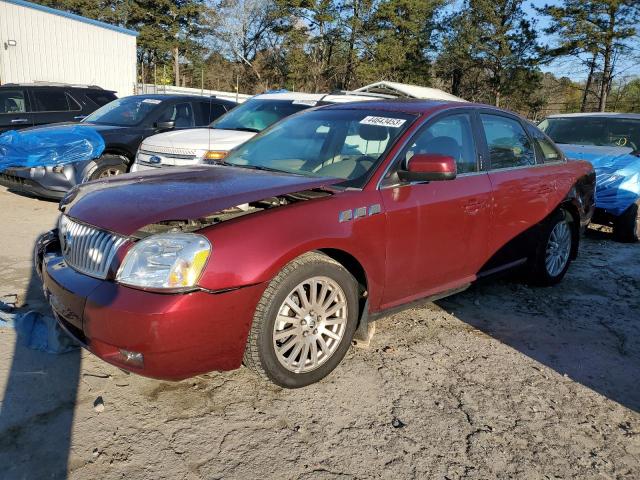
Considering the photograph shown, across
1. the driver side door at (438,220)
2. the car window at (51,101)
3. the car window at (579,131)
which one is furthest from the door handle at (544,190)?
the car window at (51,101)

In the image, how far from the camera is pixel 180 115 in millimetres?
8844

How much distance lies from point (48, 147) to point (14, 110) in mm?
3598

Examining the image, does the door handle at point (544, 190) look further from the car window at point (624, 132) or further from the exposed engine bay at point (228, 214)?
the car window at point (624, 132)

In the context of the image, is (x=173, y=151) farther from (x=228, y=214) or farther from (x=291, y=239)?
(x=291, y=239)

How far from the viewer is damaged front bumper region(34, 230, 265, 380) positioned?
96.3 inches

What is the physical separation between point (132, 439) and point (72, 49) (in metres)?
24.4

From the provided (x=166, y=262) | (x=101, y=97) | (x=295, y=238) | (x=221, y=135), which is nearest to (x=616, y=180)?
(x=221, y=135)

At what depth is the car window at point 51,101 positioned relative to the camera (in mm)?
10039

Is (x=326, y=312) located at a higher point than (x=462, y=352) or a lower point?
higher

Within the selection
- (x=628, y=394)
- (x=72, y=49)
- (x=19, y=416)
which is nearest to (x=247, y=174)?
(x=19, y=416)

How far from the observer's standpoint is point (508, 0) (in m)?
32.0

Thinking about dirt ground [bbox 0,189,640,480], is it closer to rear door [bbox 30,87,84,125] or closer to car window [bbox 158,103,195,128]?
car window [bbox 158,103,195,128]

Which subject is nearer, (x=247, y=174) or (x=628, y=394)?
(x=628, y=394)

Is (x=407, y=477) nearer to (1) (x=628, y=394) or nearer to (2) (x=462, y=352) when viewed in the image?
(2) (x=462, y=352)
